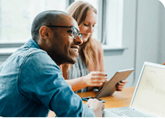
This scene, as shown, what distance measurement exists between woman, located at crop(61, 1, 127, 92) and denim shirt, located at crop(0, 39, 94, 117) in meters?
0.72

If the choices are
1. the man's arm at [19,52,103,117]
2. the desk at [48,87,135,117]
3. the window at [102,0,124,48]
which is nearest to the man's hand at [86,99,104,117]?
the desk at [48,87,135,117]

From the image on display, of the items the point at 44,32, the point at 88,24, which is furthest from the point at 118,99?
the point at 44,32

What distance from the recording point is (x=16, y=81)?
0.70 m

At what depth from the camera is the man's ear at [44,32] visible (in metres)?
0.83

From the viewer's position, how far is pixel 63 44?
845 mm

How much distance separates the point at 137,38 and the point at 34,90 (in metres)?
2.52

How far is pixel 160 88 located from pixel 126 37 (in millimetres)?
1871

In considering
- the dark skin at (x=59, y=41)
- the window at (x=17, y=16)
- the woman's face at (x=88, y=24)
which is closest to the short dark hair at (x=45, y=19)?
the dark skin at (x=59, y=41)

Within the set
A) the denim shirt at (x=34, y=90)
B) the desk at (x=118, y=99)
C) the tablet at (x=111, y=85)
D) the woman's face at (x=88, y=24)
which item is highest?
the woman's face at (x=88, y=24)

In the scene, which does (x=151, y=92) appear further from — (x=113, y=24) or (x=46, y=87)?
(x=113, y=24)

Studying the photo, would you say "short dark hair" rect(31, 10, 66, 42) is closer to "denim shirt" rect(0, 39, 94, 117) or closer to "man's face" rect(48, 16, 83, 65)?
"man's face" rect(48, 16, 83, 65)

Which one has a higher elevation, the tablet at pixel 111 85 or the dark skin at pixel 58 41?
the dark skin at pixel 58 41

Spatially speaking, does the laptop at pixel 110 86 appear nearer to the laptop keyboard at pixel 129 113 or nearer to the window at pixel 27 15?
the laptop keyboard at pixel 129 113

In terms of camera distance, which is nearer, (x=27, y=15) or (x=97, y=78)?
(x=97, y=78)
